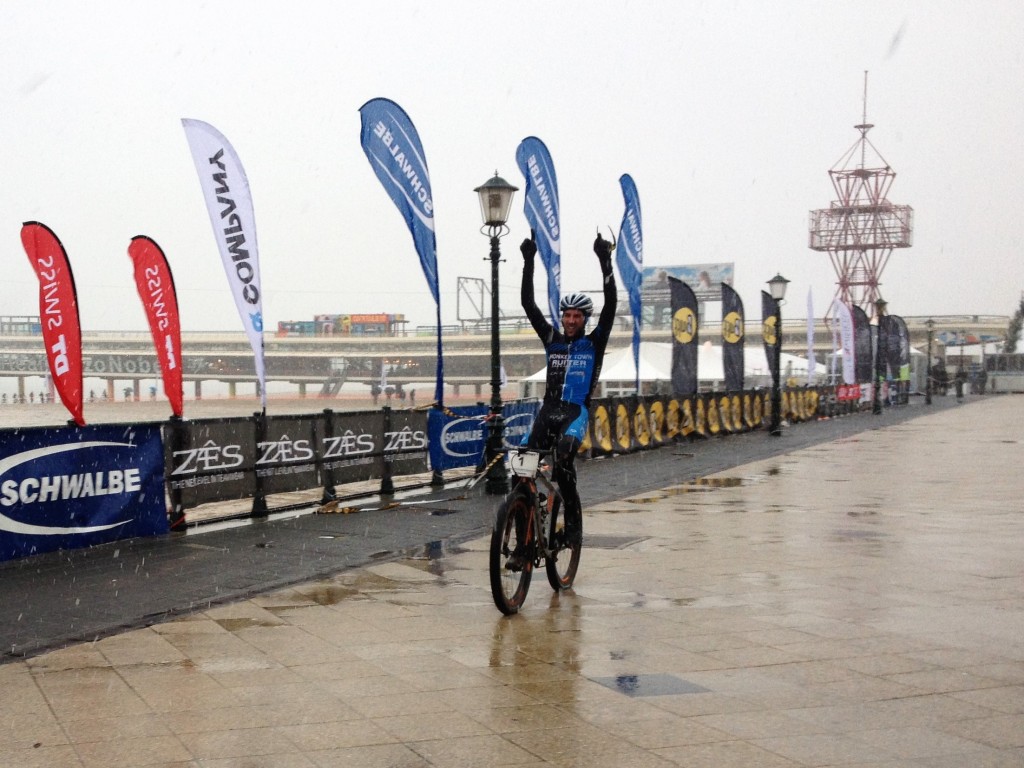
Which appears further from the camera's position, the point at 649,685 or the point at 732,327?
the point at 732,327

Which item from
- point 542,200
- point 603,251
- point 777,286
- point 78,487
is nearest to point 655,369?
point 777,286

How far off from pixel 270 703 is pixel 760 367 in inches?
1739

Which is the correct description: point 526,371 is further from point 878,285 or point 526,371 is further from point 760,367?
point 760,367

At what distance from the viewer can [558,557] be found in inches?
299

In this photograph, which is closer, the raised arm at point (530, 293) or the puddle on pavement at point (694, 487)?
the raised arm at point (530, 293)

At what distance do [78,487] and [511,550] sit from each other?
4626 millimetres

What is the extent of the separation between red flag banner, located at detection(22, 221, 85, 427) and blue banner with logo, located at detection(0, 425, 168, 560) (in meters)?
1.06

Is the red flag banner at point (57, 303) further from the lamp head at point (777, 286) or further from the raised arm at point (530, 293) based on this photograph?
the lamp head at point (777, 286)

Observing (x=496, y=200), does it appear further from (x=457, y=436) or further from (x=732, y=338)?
(x=732, y=338)

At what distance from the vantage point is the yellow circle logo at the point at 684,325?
2431 cm

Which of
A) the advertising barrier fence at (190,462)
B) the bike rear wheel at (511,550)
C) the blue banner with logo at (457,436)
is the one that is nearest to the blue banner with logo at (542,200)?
the blue banner with logo at (457,436)

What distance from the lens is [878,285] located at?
11462 centimetres

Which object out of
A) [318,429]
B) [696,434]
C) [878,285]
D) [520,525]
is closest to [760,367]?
[696,434]

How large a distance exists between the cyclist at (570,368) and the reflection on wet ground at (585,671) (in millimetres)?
1099
